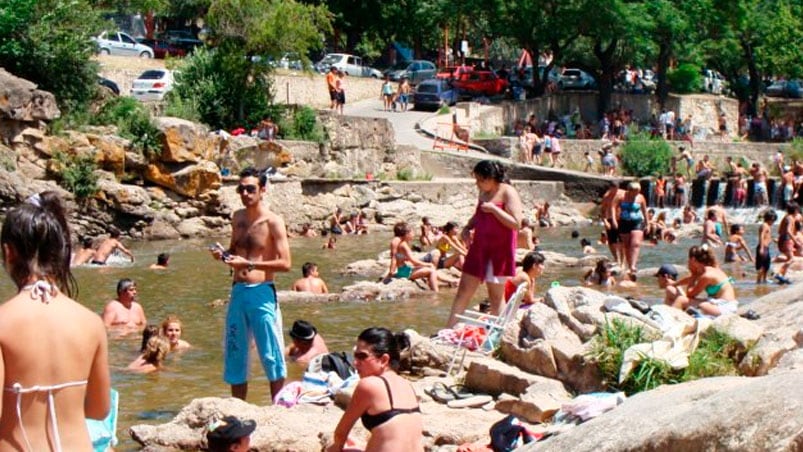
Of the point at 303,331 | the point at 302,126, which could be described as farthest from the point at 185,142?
the point at 303,331

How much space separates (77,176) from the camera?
1156 inches

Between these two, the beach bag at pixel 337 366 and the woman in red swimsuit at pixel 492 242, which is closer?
the beach bag at pixel 337 366

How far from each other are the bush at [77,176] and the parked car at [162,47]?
22309 millimetres

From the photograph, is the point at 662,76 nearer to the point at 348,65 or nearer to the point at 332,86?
the point at 348,65

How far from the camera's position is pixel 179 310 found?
56.6 ft

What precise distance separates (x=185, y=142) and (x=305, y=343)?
65.6 feet

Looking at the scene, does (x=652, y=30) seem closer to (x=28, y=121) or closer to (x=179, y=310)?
(x=28, y=121)

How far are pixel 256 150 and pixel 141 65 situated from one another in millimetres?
13099

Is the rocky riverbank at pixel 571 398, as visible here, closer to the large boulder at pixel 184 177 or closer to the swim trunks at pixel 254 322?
the swim trunks at pixel 254 322

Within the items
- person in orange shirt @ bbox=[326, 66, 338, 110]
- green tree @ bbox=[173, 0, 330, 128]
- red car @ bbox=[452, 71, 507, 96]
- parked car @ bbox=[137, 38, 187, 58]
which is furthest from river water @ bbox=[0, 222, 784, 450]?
parked car @ bbox=[137, 38, 187, 58]

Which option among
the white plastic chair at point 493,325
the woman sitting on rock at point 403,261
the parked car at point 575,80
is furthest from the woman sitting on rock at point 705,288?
the parked car at point 575,80

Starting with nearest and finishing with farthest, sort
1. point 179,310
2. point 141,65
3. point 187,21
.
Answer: point 179,310 < point 141,65 < point 187,21

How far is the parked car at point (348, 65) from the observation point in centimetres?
5472

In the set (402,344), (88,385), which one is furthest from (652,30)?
(88,385)
